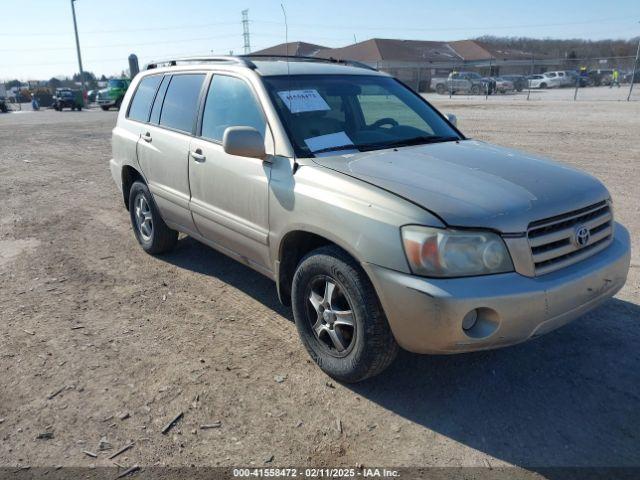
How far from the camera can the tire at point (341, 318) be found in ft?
9.12

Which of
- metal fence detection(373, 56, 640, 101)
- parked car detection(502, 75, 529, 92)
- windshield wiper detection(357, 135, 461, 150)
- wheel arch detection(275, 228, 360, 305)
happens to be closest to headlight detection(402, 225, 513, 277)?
→ wheel arch detection(275, 228, 360, 305)

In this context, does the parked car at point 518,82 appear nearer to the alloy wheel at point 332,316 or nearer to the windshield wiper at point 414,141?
the windshield wiper at point 414,141

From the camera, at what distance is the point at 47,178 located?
9875 millimetres

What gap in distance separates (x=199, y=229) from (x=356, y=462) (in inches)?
98.3

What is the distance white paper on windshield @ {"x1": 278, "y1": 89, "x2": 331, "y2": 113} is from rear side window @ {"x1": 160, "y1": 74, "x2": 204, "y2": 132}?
103 cm

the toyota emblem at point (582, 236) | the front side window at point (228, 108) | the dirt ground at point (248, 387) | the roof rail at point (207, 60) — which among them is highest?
the roof rail at point (207, 60)

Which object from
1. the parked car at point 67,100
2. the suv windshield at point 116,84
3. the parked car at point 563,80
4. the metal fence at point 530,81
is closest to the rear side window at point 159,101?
the metal fence at point 530,81

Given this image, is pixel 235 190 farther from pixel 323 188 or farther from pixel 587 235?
pixel 587 235

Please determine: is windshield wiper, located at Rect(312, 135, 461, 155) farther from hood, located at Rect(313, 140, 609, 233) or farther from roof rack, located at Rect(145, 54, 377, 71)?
roof rack, located at Rect(145, 54, 377, 71)

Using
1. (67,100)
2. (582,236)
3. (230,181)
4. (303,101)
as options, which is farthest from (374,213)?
(67,100)

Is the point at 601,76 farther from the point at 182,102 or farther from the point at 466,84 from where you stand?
the point at 182,102

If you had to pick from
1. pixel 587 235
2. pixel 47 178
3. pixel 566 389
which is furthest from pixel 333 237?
pixel 47 178

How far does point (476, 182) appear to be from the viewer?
2.89 metres

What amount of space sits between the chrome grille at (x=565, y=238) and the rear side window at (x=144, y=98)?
391 cm
